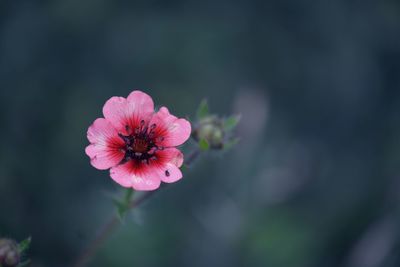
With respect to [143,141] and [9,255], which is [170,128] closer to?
[143,141]

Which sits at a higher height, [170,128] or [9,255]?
[170,128]

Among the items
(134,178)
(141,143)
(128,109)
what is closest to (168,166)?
(134,178)

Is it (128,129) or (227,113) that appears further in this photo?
(227,113)

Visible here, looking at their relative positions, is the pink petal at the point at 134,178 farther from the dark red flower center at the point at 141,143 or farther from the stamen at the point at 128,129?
the stamen at the point at 128,129

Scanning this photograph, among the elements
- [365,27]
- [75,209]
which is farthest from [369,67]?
[75,209]

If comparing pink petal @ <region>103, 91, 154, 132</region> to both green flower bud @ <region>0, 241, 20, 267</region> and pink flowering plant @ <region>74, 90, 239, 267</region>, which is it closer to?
pink flowering plant @ <region>74, 90, 239, 267</region>

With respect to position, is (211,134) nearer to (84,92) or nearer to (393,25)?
(84,92)
